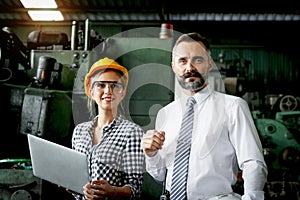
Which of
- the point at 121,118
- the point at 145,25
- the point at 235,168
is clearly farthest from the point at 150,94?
the point at 145,25

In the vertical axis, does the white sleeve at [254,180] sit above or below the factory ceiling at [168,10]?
below

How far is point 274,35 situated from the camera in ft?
22.0

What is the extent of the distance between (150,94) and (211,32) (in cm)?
382

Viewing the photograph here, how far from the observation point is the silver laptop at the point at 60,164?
1.60 m

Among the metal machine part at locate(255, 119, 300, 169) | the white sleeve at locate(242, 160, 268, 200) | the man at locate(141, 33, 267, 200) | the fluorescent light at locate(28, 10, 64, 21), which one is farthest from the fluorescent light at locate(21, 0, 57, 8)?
the white sleeve at locate(242, 160, 268, 200)

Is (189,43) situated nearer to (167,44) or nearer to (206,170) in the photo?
(206,170)

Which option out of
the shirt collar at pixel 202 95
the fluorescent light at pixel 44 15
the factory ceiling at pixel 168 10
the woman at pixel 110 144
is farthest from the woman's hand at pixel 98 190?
the factory ceiling at pixel 168 10

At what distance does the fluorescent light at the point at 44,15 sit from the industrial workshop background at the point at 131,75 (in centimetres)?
8

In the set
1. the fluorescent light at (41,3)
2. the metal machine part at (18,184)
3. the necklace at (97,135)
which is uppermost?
the fluorescent light at (41,3)

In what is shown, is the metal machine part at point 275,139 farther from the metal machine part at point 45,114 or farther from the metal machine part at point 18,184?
the metal machine part at point 18,184

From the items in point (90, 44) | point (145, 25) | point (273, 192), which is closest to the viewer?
point (90, 44)

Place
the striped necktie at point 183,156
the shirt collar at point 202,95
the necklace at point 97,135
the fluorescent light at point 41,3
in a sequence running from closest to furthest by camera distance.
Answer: the striped necktie at point 183,156, the shirt collar at point 202,95, the necklace at point 97,135, the fluorescent light at point 41,3

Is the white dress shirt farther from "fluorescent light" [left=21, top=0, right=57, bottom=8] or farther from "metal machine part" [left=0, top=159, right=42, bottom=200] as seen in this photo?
"fluorescent light" [left=21, top=0, right=57, bottom=8]

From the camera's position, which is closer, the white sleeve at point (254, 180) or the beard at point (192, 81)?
the white sleeve at point (254, 180)
